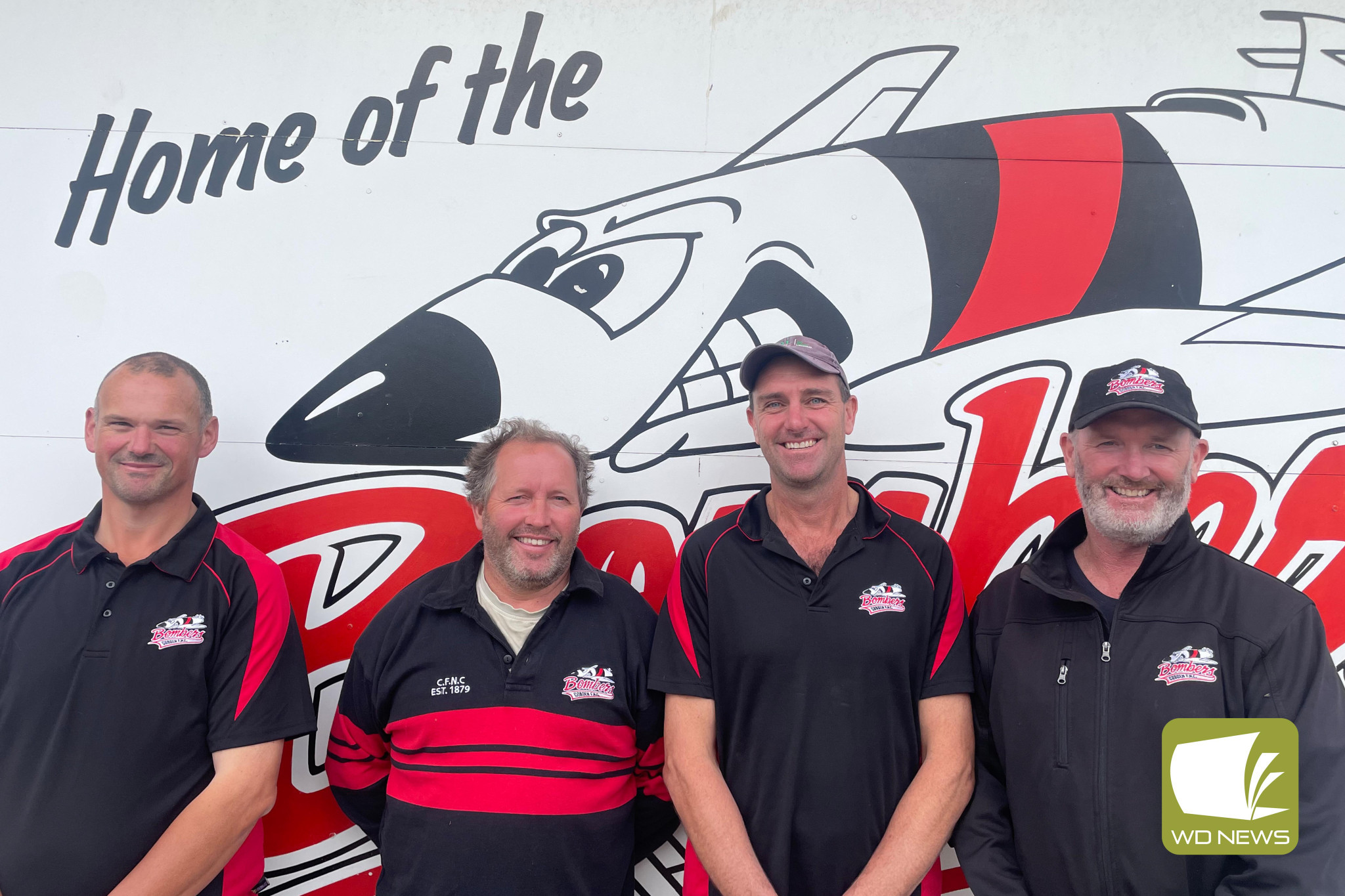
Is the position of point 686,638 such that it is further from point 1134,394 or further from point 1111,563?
point 1134,394

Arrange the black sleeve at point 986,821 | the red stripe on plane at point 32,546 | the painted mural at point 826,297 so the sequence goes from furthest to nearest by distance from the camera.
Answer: the painted mural at point 826,297 → the red stripe on plane at point 32,546 → the black sleeve at point 986,821

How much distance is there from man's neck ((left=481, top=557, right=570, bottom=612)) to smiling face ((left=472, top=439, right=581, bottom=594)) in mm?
17

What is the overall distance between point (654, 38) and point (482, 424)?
130cm

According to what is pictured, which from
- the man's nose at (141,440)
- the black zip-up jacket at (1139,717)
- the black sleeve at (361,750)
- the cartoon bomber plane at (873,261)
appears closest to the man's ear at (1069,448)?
the black zip-up jacket at (1139,717)

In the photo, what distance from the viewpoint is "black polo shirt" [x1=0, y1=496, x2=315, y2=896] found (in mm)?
1713

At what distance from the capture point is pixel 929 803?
Answer: 168cm

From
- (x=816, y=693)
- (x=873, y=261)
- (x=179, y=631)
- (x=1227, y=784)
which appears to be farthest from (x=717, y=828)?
(x=873, y=261)

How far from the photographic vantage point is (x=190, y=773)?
178 centimetres

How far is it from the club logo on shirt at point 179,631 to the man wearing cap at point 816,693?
114 cm

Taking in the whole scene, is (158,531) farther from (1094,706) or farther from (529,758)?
(1094,706)

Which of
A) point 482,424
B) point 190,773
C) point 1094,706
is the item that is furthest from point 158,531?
point 1094,706

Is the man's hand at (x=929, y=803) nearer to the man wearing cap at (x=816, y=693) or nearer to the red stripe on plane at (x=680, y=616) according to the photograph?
the man wearing cap at (x=816, y=693)

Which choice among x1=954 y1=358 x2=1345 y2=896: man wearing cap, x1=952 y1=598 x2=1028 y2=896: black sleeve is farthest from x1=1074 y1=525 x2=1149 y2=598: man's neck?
x1=952 y1=598 x2=1028 y2=896: black sleeve

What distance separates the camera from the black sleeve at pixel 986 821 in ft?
5.39
